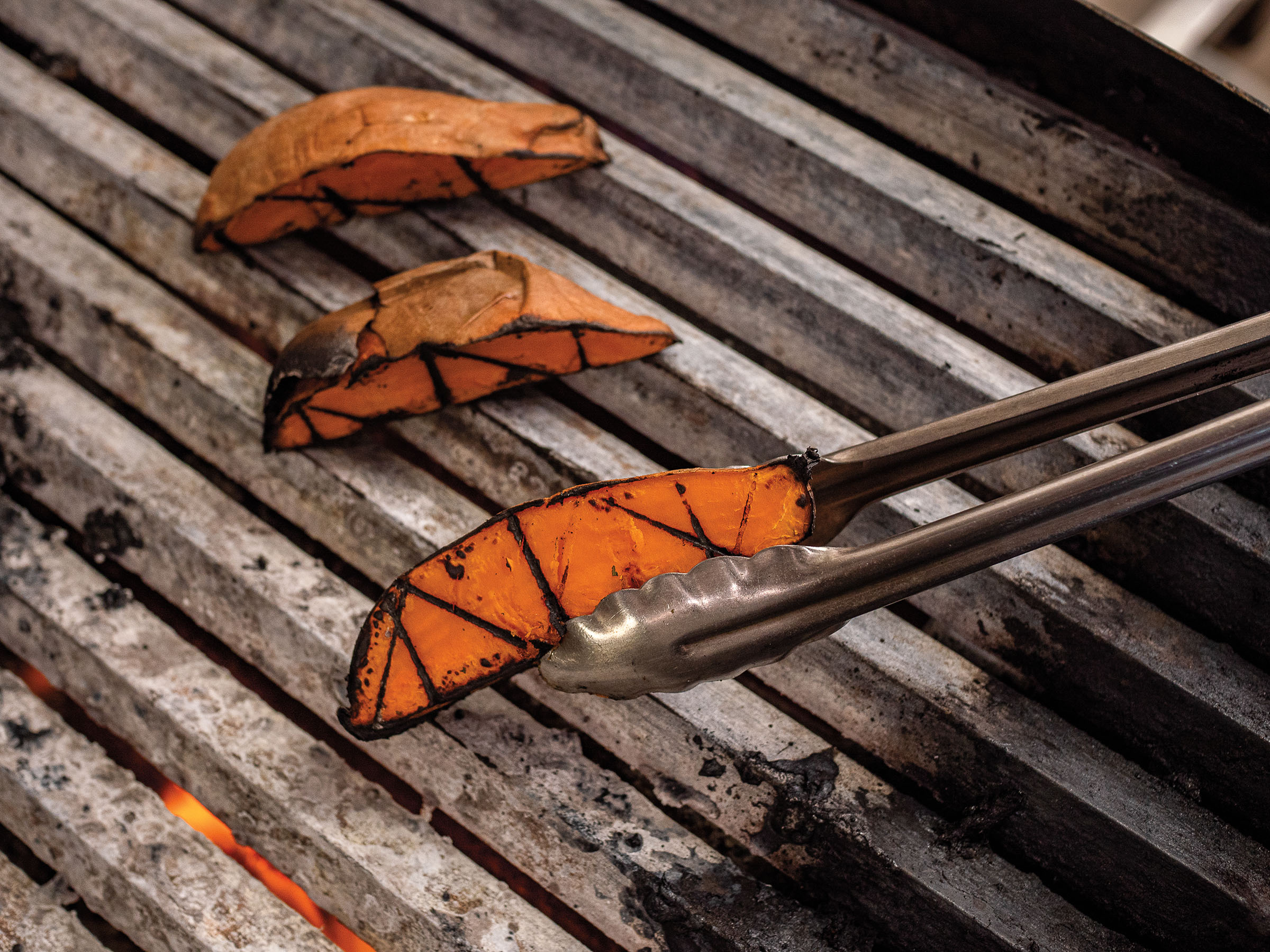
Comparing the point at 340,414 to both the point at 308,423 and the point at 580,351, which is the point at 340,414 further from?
the point at 580,351

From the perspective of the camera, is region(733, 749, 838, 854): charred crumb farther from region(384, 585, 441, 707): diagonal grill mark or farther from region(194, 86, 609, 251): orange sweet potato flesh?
region(194, 86, 609, 251): orange sweet potato flesh

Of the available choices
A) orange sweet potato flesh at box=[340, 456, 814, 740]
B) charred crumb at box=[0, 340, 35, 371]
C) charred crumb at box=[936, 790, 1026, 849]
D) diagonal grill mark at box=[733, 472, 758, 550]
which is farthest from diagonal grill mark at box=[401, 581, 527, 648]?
charred crumb at box=[0, 340, 35, 371]

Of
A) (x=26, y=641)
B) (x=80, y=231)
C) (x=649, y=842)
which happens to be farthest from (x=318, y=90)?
(x=649, y=842)

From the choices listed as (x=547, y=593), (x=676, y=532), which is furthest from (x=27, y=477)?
(x=676, y=532)

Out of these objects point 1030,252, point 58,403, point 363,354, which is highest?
point 1030,252

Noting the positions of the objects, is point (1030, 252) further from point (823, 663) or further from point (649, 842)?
point (649, 842)

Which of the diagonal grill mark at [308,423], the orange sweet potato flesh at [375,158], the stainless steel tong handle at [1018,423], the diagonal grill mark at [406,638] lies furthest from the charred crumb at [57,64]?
the stainless steel tong handle at [1018,423]
